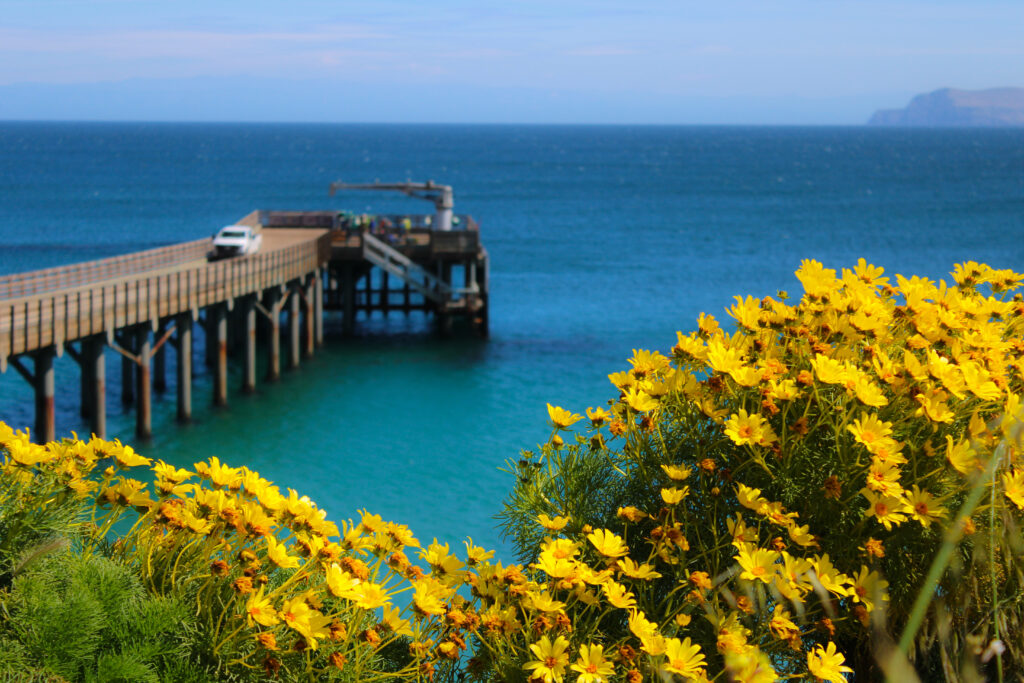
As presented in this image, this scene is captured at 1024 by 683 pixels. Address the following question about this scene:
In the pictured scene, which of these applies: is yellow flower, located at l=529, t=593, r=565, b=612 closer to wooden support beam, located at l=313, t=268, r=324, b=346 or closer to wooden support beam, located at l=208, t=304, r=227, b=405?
wooden support beam, located at l=208, t=304, r=227, b=405

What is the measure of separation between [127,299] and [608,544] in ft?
67.8

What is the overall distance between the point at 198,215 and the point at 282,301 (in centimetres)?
5777

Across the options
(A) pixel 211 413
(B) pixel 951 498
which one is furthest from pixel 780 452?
(A) pixel 211 413

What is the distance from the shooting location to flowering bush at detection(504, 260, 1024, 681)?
14.2ft

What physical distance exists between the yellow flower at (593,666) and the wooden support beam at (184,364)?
2286 cm

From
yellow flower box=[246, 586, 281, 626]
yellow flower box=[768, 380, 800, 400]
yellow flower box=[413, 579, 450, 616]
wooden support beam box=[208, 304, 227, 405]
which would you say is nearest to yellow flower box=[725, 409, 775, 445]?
yellow flower box=[768, 380, 800, 400]

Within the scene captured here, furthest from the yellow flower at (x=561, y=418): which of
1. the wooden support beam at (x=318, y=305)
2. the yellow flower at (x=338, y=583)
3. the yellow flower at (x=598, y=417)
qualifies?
the wooden support beam at (x=318, y=305)

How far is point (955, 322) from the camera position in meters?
5.54

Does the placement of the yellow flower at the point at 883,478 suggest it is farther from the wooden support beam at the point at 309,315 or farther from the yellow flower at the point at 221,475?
the wooden support beam at the point at 309,315

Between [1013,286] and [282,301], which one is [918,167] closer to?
[282,301]

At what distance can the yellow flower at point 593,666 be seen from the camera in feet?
13.5

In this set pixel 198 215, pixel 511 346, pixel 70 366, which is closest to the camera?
pixel 70 366

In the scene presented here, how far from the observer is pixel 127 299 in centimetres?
2319

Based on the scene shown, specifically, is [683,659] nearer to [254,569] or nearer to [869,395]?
[869,395]
